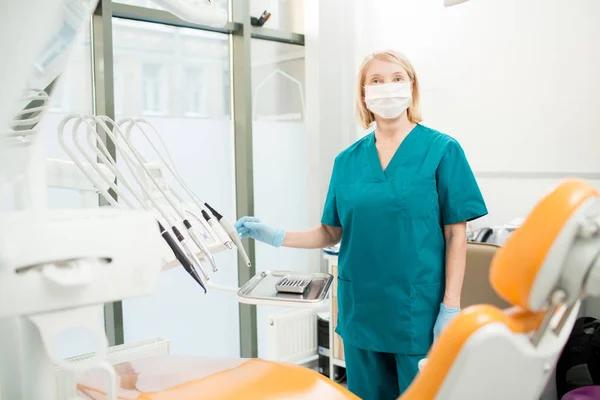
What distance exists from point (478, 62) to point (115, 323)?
2.06 metres

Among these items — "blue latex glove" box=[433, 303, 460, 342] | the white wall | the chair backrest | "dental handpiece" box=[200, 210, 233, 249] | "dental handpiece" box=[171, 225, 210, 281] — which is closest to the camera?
"dental handpiece" box=[171, 225, 210, 281]

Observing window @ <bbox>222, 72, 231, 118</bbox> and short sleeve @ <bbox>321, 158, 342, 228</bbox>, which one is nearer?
short sleeve @ <bbox>321, 158, 342, 228</bbox>

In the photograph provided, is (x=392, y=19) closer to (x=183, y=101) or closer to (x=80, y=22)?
(x=183, y=101)

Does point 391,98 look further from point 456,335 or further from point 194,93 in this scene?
point 194,93

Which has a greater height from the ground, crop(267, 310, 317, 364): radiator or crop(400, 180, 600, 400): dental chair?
crop(400, 180, 600, 400): dental chair

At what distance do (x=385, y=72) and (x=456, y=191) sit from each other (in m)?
0.44

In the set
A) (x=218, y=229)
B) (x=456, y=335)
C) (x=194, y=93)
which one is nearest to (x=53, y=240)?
(x=456, y=335)

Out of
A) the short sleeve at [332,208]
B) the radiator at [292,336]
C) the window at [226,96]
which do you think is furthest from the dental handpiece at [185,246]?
the window at [226,96]

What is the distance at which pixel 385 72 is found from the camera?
5.36 ft

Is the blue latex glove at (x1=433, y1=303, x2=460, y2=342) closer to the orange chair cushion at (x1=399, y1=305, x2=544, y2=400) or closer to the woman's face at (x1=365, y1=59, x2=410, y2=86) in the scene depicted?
the woman's face at (x1=365, y1=59, x2=410, y2=86)

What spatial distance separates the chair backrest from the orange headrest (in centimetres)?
144

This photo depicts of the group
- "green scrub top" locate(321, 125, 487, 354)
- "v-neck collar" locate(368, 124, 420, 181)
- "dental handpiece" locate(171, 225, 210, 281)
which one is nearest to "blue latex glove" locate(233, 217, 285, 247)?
"green scrub top" locate(321, 125, 487, 354)

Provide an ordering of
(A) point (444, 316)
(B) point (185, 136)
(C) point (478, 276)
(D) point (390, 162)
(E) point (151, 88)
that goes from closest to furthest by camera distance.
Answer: (A) point (444, 316), (D) point (390, 162), (C) point (478, 276), (E) point (151, 88), (B) point (185, 136)

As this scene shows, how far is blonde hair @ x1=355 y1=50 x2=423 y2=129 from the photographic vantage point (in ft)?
5.35
